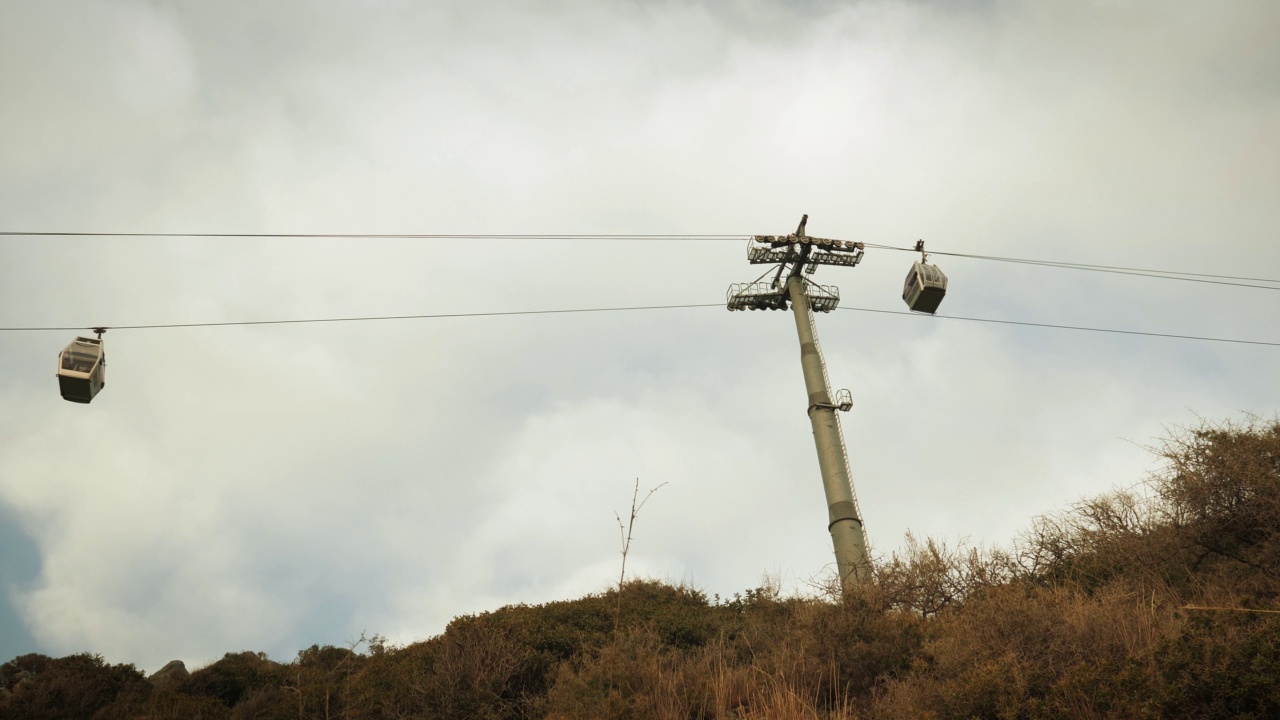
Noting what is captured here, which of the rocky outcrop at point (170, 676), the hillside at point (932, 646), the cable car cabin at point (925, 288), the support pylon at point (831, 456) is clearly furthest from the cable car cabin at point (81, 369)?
the cable car cabin at point (925, 288)

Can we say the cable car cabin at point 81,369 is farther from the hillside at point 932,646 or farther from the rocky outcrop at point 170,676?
the rocky outcrop at point 170,676

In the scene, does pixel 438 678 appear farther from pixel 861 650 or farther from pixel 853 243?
pixel 853 243

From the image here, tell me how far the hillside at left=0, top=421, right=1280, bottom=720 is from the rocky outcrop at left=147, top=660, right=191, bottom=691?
3.74ft

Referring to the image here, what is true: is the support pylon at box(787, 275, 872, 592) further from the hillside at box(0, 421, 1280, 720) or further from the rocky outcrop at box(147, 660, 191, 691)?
the rocky outcrop at box(147, 660, 191, 691)

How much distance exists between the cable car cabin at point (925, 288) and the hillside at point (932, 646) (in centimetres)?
520

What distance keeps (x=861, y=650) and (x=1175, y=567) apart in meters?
5.33

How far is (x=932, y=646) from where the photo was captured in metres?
9.44

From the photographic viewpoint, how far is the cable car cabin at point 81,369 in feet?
42.1

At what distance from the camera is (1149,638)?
840cm

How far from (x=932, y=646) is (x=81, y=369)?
1306 centimetres

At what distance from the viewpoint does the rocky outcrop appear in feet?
63.2

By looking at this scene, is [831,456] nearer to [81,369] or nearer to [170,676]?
[81,369]

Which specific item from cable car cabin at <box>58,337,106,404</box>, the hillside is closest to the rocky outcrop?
the hillside

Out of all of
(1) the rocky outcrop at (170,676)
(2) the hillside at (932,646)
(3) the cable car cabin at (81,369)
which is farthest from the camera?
(1) the rocky outcrop at (170,676)
